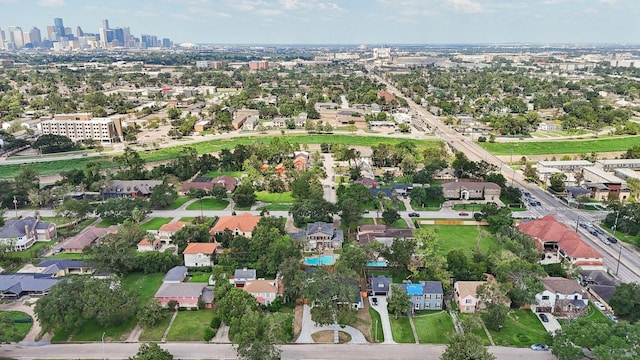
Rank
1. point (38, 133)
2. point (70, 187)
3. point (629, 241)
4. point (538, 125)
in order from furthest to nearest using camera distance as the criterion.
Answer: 1. point (538, 125)
2. point (38, 133)
3. point (70, 187)
4. point (629, 241)

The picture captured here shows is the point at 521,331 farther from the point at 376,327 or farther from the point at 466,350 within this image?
the point at 376,327

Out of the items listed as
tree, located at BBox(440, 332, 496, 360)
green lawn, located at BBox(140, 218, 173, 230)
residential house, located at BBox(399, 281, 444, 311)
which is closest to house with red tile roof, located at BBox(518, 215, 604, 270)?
residential house, located at BBox(399, 281, 444, 311)

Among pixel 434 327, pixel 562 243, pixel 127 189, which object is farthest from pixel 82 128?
pixel 562 243

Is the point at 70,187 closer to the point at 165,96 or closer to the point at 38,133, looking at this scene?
the point at 38,133

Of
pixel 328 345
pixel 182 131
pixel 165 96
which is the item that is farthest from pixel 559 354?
pixel 165 96

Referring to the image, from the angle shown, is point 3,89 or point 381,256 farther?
point 3,89

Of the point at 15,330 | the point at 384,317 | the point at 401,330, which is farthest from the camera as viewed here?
the point at 384,317

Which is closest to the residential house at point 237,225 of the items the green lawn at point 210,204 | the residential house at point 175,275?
the residential house at point 175,275
